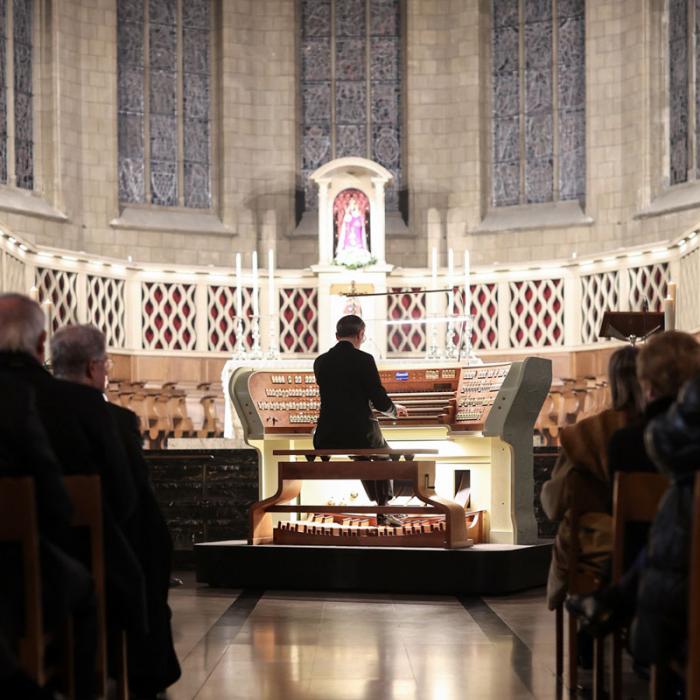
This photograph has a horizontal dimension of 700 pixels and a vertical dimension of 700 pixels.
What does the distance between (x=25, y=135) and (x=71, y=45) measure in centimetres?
117

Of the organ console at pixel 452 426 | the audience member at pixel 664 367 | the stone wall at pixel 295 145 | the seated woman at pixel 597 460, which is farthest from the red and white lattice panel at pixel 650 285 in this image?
the audience member at pixel 664 367

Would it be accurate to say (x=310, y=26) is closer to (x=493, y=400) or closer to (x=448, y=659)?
(x=493, y=400)

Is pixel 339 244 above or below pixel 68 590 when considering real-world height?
above

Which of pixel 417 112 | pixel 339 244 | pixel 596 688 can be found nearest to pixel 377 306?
pixel 339 244

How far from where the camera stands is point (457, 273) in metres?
15.7

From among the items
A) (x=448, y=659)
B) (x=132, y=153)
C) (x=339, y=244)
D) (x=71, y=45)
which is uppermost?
(x=71, y=45)

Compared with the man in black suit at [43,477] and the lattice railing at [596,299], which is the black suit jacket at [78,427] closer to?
the man in black suit at [43,477]

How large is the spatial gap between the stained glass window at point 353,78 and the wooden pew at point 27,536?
46.7ft

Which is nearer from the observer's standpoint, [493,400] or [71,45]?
[493,400]

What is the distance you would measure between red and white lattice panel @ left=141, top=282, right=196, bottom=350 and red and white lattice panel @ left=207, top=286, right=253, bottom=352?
0.21m

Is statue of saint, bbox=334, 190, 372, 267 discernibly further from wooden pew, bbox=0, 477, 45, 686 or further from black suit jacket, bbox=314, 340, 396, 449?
wooden pew, bbox=0, 477, 45, 686

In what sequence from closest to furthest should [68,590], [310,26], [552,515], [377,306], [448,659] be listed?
[68,590] < [552,515] < [448,659] < [377,306] < [310,26]

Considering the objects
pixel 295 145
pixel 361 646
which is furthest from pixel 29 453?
pixel 295 145

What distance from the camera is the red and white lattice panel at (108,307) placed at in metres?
14.5
